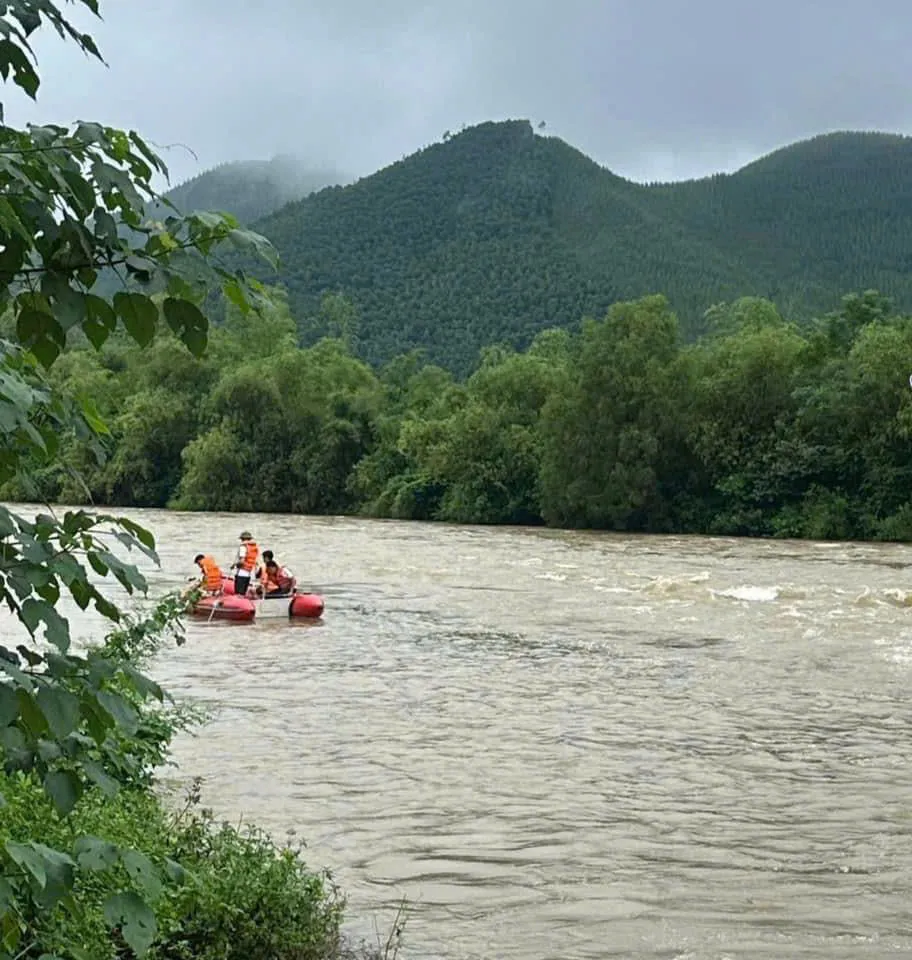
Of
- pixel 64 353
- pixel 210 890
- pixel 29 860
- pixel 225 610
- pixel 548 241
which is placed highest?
pixel 548 241

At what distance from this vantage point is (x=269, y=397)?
6069 cm

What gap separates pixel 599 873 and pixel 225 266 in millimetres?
6668

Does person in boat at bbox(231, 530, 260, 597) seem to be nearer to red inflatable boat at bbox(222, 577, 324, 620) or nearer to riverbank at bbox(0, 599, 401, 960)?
red inflatable boat at bbox(222, 577, 324, 620)

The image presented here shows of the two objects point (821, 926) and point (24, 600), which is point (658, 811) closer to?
point (821, 926)

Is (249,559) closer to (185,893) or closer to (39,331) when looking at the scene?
(185,893)

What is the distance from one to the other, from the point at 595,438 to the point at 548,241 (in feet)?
282

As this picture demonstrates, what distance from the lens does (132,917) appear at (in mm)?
2398

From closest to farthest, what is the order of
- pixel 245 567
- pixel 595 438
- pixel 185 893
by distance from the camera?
pixel 185 893 → pixel 245 567 → pixel 595 438

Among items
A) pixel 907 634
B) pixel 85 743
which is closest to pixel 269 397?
pixel 907 634

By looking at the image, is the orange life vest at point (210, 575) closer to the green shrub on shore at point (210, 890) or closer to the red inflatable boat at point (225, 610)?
the red inflatable boat at point (225, 610)

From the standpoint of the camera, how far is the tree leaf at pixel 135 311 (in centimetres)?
228

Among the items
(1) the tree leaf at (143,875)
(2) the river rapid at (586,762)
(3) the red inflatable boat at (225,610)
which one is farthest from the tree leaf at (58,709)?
(3) the red inflatable boat at (225,610)

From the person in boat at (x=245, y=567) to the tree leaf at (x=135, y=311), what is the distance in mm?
20019

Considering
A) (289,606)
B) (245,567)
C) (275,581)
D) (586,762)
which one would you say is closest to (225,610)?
(289,606)
